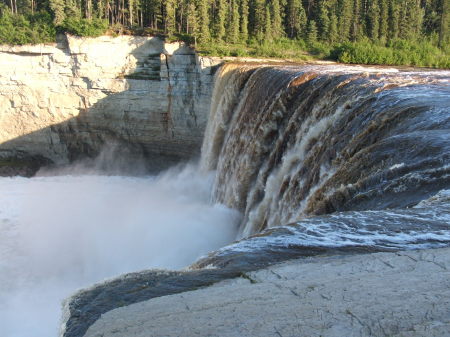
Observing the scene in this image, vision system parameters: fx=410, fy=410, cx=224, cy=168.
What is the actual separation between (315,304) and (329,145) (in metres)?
4.79

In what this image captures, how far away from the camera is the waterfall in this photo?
185 inches

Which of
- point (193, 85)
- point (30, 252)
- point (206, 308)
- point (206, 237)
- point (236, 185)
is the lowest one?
point (30, 252)

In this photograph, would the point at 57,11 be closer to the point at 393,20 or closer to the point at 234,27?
the point at 234,27

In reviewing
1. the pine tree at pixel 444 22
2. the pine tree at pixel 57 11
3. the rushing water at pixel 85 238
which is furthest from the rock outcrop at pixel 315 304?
the pine tree at pixel 444 22

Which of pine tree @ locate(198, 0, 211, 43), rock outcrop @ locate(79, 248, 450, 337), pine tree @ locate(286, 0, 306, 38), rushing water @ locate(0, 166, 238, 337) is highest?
pine tree @ locate(286, 0, 306, 38)

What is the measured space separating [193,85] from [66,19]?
7.89 m

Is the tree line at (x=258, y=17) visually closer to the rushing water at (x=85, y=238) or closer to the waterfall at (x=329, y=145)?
the rushing water at (x=85, y=238)

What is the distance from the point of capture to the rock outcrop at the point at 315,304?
2.09 meters

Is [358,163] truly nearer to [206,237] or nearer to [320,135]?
[320,135]

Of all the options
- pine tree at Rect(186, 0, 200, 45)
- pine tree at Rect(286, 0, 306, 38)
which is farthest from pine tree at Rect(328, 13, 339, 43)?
pine tree at Rect(186, 0, 200, 45)

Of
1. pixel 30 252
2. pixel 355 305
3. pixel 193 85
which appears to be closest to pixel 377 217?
pixel 355 305

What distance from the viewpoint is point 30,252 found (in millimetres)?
12328

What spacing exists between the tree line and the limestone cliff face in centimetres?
192

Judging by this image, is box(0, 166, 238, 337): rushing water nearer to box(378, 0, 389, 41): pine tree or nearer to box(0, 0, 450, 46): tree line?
box(0, 0, 450, 46): tree line
